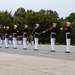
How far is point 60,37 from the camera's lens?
68.4 m

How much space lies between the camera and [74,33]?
210ft

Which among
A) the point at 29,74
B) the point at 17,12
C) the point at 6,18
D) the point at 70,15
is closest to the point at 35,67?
the point at 29,74

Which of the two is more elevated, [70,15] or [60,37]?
[70,15]

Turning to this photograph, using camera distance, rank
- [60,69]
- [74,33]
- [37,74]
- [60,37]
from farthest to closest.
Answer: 1. [60,37]
2. [74,33]
3. [60,69]
4. [37,74]

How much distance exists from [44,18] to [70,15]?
116 feet

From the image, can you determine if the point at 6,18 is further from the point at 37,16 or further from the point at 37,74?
the point at 37,74

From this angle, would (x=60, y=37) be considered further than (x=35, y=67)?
Yes

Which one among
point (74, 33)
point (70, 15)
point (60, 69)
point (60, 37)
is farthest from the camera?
point (70, 15)

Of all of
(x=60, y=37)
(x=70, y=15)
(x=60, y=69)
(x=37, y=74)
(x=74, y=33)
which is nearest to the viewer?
(x=37, y=74)

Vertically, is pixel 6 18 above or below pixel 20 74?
above

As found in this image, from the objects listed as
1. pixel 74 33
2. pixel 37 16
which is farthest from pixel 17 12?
pixel 74 33

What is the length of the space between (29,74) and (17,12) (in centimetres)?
8475

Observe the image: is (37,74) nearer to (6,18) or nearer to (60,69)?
(60,69)

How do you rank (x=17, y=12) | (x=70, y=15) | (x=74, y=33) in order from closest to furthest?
1. (x=74, y=33)
2. (x=17, y=12)
3. (x=70, y=15)
